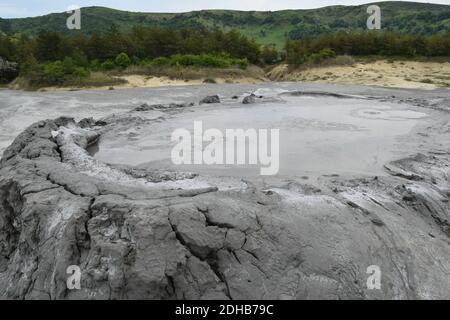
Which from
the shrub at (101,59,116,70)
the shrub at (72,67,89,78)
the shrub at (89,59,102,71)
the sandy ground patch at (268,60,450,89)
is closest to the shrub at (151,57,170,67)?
the shrub at (101,59,116,70)

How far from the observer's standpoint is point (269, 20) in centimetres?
6331

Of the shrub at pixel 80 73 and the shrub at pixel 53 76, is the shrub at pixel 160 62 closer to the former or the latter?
the shrub at pixel 80 73

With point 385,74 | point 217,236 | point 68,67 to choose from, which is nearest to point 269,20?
point 385,74

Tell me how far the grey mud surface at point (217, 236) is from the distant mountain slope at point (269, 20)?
48926 mm

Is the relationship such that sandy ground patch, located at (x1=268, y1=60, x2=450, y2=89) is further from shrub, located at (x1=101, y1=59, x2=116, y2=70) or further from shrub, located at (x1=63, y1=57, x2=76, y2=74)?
shrub, located at (x1=63, y1=57, x2=76, y2=74)

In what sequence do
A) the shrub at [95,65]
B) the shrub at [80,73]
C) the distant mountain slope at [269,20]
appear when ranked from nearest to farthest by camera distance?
1. the shrub at [80,73]
2. the shrub at [95,65]
3. the distant mountain slope at [269,20]

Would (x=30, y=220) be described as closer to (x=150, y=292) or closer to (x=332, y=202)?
(x=150, y=292)

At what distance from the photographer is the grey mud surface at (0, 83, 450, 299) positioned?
306 cm

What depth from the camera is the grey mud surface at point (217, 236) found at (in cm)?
306

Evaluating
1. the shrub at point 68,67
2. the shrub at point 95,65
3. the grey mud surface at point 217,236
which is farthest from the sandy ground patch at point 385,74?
the grey mud surface at point 217,236

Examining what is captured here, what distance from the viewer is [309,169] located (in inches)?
208

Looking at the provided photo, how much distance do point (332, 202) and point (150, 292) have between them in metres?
1.95

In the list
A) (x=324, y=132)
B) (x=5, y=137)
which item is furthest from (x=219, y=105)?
(x=5, y=137)

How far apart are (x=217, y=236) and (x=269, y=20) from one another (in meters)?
64.2
